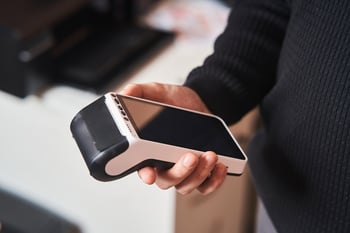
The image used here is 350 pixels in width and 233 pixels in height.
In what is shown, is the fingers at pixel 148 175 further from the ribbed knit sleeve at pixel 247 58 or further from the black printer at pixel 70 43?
the black printer at pixel 70 43

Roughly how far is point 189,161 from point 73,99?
411 millimetres

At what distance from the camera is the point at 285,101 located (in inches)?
21.9

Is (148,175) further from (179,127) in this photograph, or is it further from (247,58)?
(247,58)

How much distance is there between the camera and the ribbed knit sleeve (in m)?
0.60

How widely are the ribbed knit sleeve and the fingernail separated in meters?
0.17

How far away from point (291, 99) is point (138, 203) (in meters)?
0.38

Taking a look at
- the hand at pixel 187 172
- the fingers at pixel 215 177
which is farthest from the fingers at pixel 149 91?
the fingers at pixel 215 177

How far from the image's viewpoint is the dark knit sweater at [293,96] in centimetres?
49

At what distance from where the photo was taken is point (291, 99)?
541 millimetres

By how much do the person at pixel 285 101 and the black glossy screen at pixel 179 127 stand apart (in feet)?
0.08

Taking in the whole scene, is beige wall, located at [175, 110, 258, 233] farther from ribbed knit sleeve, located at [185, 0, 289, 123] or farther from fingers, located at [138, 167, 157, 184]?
fingers, located at [138, 167, 157, 184]

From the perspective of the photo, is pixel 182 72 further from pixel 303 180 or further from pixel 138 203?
pixel 303 180

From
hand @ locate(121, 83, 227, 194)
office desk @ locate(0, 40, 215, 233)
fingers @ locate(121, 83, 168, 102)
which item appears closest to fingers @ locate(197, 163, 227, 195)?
hand @ locate(121, 83, 227, 194)

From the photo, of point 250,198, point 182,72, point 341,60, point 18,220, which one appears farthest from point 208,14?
point 341,60
